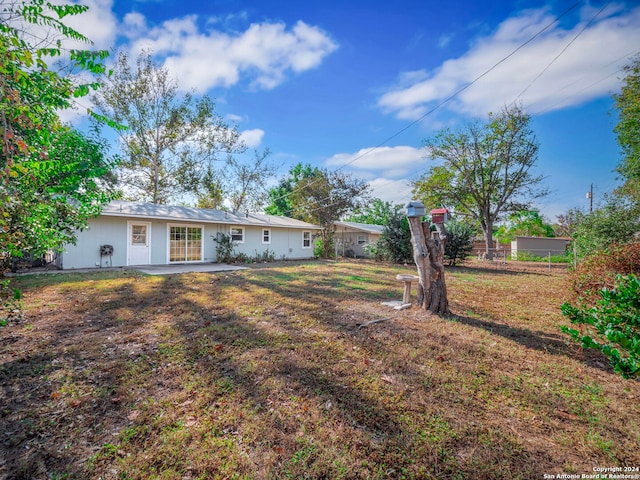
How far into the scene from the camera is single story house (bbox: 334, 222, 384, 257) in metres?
22.7

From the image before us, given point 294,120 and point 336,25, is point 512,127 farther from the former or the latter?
point 336,25

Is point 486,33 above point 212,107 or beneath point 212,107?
beneath

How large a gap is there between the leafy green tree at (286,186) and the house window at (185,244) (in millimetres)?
16621

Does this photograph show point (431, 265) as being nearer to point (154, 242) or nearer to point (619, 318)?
point (619, 318)

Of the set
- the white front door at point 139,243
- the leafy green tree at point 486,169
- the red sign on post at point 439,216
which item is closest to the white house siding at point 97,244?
the white front door at point 139,243

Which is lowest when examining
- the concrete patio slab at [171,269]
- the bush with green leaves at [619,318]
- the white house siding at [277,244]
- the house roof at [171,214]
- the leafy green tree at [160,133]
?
the concrete patio slab at [171,269]

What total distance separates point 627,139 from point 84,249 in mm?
26049

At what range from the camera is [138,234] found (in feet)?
40.8

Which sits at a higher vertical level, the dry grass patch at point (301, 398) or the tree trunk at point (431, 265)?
the tree trunk at point (431, 265)

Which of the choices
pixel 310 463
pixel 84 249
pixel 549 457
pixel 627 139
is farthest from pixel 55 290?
pixel 627 139

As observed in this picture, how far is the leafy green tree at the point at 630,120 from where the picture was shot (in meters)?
12.9

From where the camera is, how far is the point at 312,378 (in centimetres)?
298

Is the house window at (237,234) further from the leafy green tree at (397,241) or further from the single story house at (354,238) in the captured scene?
the single story house at (354,238)

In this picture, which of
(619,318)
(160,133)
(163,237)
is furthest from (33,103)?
(160,133)
